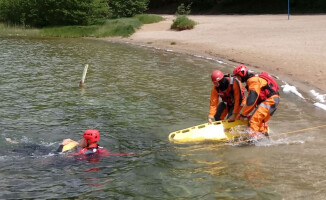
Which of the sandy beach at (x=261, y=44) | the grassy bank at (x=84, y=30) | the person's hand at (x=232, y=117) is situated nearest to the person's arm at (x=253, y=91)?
the person's hand at (x=232, y=117)

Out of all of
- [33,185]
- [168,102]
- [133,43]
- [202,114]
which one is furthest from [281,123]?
[133,43]

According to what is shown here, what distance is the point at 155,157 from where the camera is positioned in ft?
28.5

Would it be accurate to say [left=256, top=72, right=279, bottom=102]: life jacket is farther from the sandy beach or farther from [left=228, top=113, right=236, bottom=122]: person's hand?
the sandy beach

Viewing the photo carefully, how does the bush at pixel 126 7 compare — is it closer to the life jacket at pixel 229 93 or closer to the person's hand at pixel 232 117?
the life jacket at pixel 229 93

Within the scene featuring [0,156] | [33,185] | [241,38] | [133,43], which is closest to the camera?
[33,185]

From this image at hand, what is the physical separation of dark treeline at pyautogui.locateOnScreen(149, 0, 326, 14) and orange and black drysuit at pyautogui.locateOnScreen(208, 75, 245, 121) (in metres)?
37.3

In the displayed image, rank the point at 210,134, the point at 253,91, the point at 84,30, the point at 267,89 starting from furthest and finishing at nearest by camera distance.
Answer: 1. the point at 84,30
2. the point at 210,134
3. the point at 267,89
4. the point at 253,91

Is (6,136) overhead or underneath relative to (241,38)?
underneath

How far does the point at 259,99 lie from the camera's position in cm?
925

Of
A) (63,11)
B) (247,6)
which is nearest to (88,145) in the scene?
(63,11)

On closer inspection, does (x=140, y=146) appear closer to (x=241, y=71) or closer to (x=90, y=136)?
(x=90, y=136)

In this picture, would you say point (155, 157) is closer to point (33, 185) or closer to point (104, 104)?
point (33, 185)

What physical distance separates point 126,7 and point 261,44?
81.1 ft

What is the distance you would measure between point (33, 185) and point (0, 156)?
1.87m
